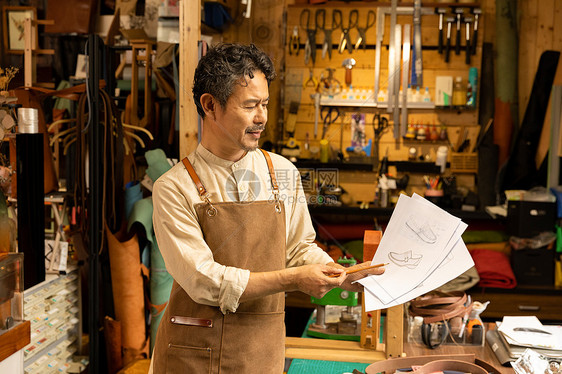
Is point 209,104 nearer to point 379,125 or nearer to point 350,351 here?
point 350,351

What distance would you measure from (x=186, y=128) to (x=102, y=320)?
150 cm

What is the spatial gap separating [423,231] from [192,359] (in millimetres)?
697

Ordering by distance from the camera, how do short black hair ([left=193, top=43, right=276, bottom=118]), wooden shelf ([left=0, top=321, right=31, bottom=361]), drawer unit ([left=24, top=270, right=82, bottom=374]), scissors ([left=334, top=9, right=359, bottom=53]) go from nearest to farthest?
short black hair ([left=193, top=43, right=276, bottom=118])
wooden shelf ([left=0, top=321, right=31, bottom=361])
drawer unit ([left=24, top=270, right=82, bottom=374])
scissors ([left=334, top=9, right=359, bottom=53])

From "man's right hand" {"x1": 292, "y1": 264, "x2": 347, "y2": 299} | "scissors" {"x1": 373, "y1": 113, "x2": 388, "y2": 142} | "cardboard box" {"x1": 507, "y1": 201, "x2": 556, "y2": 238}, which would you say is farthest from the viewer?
"scissors" {"x1": 373, "y1": 113, "x2": 388, "y2": 142}

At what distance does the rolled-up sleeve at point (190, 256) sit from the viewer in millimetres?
1433

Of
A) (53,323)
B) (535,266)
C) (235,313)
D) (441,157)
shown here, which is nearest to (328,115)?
(441,157)

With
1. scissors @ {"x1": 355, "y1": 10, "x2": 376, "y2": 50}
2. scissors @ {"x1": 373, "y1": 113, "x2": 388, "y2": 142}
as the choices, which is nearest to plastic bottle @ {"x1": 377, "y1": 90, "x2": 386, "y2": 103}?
scissors @ {"x1": 373, "y1": 113, "x2": 388, "y2": 142}

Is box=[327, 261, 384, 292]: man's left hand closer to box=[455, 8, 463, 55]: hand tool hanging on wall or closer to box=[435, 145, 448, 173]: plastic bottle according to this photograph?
box=[435, 145, 448, 173]: plastic bottle

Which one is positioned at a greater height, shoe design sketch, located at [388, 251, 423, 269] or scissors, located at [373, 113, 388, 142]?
scissors, located at [373, 113, 388, 142]

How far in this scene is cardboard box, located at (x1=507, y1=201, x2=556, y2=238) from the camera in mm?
4055

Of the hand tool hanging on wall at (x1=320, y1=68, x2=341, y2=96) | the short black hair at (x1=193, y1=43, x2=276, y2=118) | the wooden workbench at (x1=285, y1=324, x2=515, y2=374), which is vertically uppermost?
the hand tool hanging on wall at (x1=320, y1=68, x2=341, y2=96)

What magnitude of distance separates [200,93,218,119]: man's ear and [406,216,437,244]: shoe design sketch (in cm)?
59

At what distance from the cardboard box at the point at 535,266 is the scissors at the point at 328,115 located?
5.24 ft

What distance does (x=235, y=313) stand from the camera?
160cm
